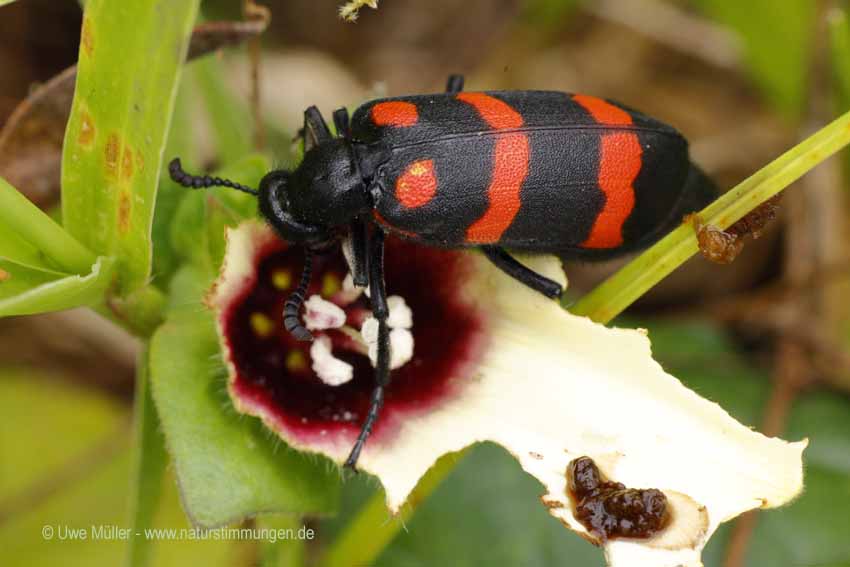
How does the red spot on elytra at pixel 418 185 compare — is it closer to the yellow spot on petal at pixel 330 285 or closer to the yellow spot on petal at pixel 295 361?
the yellow spot on petal at pixel 330 285

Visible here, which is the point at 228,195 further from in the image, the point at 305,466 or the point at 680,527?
the point at 680,527

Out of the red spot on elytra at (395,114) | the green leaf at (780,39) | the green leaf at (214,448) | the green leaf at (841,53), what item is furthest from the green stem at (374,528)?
the green leaf at (780,39)

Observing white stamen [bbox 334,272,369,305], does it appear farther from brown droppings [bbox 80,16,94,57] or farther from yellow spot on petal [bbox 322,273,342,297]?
brown droppings [bbox 80,16,94,57]

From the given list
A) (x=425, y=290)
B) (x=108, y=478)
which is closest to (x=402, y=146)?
(x=425, y=290)

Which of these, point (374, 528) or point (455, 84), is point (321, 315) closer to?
point (374, 528)

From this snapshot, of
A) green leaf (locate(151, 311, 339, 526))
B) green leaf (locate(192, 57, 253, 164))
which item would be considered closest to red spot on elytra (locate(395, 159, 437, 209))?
green leaf (locate(151, 311, 339, 526))

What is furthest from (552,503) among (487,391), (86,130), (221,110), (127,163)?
(221,110)
